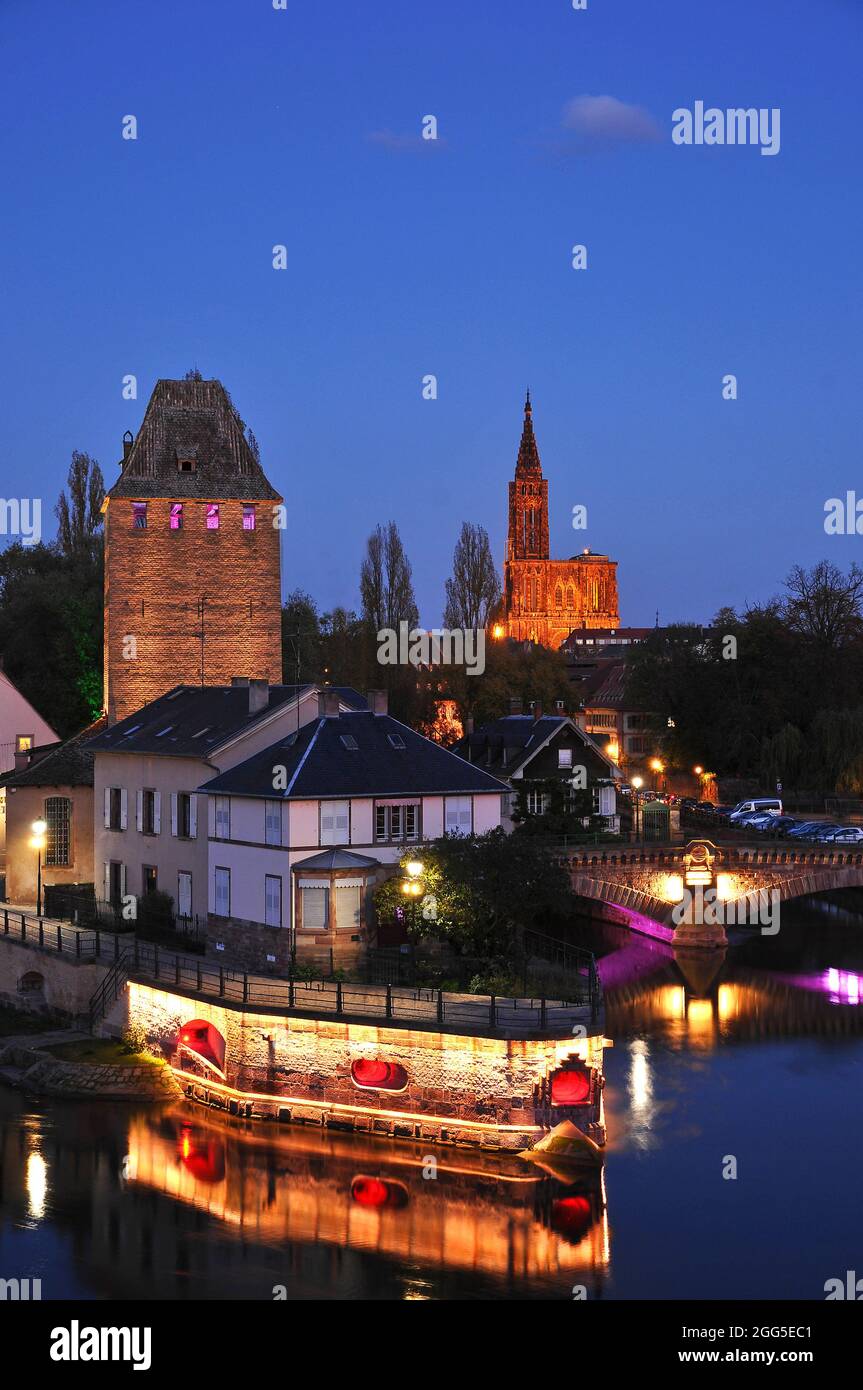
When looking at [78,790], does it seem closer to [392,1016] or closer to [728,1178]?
[392,1016]

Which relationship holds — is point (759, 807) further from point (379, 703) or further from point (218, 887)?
point (218, 887)

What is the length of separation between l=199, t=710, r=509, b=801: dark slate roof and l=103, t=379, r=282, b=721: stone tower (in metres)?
Answer: 19.1

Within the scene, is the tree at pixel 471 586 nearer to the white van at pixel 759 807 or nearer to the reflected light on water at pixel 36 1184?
the white van at pixel 759 807

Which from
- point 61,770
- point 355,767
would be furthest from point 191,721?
point 355,767

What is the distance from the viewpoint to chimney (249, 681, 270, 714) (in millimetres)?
52062

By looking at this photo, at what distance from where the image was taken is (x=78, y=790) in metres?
58.6

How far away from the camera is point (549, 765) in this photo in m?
72.9

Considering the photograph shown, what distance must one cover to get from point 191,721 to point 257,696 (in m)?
3.57

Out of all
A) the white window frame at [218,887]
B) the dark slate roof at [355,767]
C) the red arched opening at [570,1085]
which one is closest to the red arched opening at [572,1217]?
the red arched opening at [570,1085]


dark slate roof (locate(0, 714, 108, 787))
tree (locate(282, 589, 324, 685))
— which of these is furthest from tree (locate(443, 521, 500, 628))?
dark slate roof (locate(0, 714, 108, 787))

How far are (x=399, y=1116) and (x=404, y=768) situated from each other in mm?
13279

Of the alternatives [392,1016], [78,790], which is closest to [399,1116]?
[392,1016]

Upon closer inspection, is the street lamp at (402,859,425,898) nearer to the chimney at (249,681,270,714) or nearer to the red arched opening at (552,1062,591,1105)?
the red arched opening at (552,1062,591,1105)

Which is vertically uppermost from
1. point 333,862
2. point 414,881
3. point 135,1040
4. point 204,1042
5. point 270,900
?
point 333,862
